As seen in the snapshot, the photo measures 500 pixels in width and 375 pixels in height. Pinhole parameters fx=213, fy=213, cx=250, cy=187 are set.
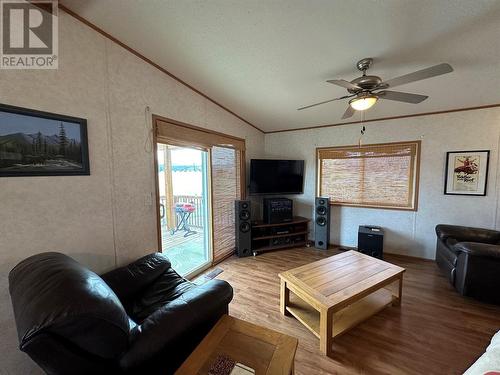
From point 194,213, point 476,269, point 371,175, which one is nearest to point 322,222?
point 371,175

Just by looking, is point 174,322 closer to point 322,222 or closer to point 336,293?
point 336,293

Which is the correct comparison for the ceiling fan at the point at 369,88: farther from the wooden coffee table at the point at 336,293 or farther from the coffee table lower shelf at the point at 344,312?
the coffee table lower shelf at the point at 344,312

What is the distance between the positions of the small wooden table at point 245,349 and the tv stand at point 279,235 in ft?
7.91

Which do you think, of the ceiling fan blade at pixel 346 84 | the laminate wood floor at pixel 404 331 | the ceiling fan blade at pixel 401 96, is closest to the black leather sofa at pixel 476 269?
the laminate wood floor at pixel 404 331

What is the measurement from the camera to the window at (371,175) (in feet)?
11.2

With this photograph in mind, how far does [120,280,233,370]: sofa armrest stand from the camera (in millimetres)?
968

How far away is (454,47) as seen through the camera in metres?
1.82

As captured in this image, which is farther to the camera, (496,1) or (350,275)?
(350,275)

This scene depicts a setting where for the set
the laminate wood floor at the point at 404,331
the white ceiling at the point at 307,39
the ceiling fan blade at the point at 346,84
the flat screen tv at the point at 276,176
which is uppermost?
the white ceiling at the point at 307,39

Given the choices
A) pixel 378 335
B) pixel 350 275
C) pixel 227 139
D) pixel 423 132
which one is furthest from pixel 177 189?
pixel 423 132

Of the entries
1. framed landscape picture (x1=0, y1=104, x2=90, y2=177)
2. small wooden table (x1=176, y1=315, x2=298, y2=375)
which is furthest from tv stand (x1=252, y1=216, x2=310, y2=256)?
framed landscape picture (x1=0, y1=104, x2=90, y2=177)

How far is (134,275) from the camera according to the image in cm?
178

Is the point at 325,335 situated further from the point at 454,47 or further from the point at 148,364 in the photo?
the point at 454,47

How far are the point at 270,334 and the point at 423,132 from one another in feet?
12.1
